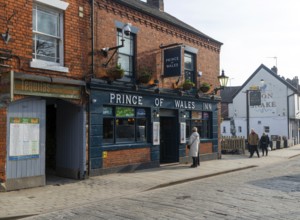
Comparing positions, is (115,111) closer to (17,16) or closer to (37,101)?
(37,101)

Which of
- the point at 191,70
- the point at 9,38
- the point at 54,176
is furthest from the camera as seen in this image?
the point at 191,70

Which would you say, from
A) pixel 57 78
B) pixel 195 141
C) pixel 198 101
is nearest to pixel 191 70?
pixel 198 101

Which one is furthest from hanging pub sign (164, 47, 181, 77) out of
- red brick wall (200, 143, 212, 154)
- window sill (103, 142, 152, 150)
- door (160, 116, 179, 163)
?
red brick wall (200, 143, 212, 154)

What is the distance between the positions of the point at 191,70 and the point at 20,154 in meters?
10.4

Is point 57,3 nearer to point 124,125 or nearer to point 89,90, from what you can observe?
point 89,90

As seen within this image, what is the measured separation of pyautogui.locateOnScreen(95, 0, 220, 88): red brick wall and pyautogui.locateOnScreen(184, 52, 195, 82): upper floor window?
391mm

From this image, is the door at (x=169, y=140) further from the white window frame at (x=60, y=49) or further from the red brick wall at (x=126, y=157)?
the white window frame at (x=60, y=49)

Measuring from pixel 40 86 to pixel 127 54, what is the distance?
183 inches

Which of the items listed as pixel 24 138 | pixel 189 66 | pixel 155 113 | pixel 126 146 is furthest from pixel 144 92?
pixel 24 138

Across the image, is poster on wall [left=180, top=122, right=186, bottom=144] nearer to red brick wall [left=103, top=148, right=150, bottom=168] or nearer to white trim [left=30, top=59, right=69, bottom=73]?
red brick wall [left=103, top=148, right=150, bottom=168]

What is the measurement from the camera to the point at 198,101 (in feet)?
58.7

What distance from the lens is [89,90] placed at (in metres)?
12.1

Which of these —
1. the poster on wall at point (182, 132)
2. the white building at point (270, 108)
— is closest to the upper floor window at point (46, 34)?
the poster on wall at point (182, 132)

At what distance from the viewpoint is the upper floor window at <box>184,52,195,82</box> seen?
688 inches
